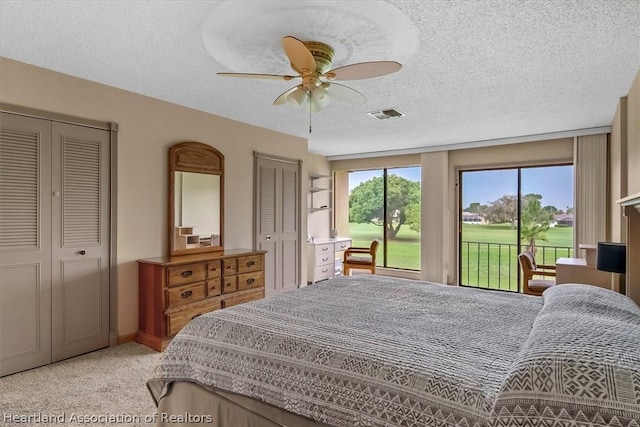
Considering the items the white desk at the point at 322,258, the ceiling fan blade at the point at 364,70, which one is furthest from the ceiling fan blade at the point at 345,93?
the white desk at the point at 322,258

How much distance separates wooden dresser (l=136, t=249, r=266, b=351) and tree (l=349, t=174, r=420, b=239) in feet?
13.2

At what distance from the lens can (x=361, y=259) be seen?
6406 mm

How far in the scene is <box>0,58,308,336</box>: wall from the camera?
297cm

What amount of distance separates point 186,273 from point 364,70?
258cm

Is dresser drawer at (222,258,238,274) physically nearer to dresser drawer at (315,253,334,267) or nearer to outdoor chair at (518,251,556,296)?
dresser drawer at (315,253,334,267)

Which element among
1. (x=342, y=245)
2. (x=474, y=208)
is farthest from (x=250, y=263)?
(x=474, y=208)

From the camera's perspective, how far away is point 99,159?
335cm

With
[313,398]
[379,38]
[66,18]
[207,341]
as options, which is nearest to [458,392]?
[313,398]

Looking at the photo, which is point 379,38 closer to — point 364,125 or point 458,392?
point 458,392

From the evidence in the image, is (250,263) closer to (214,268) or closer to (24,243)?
(214,268)

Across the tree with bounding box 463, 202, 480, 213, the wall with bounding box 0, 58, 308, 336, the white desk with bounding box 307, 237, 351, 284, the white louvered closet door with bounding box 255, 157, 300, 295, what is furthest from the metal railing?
the wall with bounding box 0, 58, 308, 336

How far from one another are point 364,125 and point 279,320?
3.59m

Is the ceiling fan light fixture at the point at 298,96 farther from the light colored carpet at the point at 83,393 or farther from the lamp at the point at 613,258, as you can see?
the lamp at the point at 613,258

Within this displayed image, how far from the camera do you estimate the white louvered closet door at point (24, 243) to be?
278 cm
